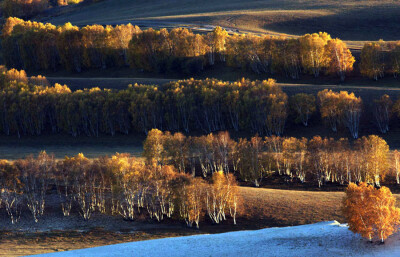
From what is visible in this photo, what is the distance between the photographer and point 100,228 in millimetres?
63844

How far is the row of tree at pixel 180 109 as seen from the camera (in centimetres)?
9688

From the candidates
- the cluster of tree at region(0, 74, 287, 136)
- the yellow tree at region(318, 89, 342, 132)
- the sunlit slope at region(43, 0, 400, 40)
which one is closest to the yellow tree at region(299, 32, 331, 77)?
the cluster of tree at region(0, 74, 287, 136)

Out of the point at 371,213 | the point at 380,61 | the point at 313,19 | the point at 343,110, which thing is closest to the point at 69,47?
the point at 313,19

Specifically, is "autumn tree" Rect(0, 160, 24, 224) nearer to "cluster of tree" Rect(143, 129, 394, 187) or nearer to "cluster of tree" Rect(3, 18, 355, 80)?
"cluster of tree" Rect(143, 129, 394, 187)

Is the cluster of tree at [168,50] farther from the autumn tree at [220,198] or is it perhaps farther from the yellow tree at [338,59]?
the autumn tree at [220,198]

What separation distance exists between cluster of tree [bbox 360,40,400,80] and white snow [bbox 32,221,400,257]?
72.5 metres

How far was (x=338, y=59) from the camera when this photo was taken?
120 m

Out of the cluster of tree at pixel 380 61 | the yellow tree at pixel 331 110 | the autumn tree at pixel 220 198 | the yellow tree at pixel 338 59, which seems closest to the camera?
the autumn tree at pixel 220 198

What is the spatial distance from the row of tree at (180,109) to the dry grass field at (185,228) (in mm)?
33046

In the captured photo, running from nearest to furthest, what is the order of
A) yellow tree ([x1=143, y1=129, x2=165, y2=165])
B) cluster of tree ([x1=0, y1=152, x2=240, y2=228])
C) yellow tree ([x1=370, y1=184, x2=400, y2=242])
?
yellow tree ([x1=370, y1=184, x2=400, y2=242]), cluster of tree ([x1=0, y1=152, x2=240, y2=228]), yellow tree ([x1=143, y1=129, x2=165, y2=165])

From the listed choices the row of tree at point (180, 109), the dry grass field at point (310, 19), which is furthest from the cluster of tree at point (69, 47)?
the row of tree at point (180, 109)

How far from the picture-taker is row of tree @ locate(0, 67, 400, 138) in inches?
3814

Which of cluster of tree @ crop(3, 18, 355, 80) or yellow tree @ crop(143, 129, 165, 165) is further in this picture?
cluster of tree @ crop(3, 18, 355, 80)

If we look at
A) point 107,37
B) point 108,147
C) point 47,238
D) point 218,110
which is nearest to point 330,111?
point 218,110
